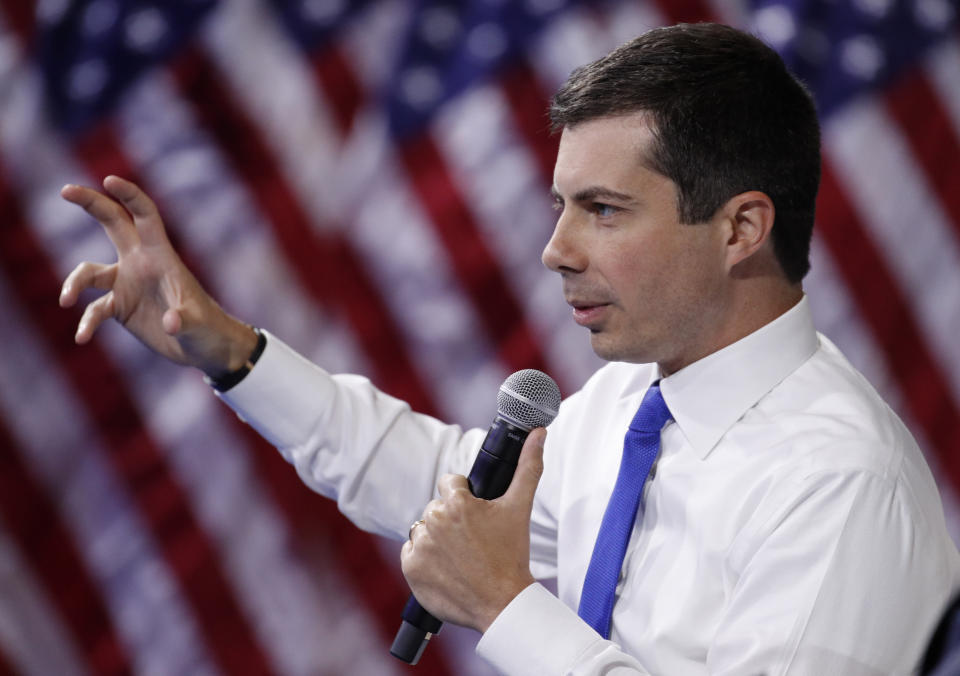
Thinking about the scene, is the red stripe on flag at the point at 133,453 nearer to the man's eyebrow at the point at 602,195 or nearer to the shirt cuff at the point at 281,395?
the shirt cuff at the point at 281,395

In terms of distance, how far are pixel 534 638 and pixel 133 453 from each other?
142cm

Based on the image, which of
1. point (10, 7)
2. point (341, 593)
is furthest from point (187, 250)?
point (341, 593)

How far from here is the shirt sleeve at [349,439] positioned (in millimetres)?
1473

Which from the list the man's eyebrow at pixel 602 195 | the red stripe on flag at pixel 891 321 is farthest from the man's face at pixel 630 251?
the red stripe on flag at pixel 891 321

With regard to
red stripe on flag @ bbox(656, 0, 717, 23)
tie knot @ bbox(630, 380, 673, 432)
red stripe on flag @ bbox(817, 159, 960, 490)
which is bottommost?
red stripe on flag @ bbox(817, 159, 960, 490)

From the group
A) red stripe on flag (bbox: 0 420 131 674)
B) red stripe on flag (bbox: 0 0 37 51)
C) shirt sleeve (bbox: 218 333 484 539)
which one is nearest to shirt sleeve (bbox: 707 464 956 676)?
shirt sleeve (bbox: 218 333 484 539)

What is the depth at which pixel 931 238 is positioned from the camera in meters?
2.22

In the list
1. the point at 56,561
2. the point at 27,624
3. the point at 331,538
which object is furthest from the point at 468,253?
the point at 27,624

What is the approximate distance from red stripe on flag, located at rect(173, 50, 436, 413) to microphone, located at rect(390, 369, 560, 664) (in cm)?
111

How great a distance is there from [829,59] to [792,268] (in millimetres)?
1148

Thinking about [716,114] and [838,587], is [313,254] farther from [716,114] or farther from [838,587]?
[838,587]

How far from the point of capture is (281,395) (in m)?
1.47

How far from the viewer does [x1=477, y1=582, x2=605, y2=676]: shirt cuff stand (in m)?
1.05

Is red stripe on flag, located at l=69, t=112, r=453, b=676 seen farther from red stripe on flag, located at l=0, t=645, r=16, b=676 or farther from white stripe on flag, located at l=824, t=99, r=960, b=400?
white stripe on flag, located at l=824, t=99, r=960, b=400
